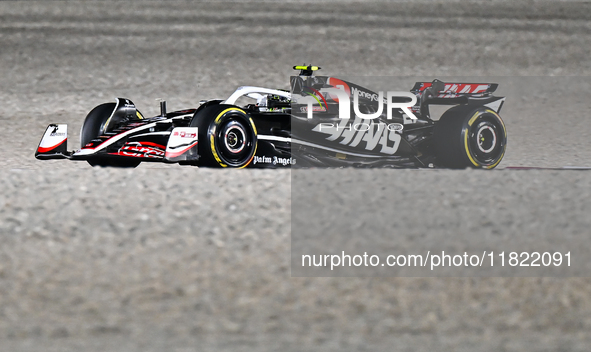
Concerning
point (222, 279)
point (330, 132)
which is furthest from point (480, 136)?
point (222, 279)

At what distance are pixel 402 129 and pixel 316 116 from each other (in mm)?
1094

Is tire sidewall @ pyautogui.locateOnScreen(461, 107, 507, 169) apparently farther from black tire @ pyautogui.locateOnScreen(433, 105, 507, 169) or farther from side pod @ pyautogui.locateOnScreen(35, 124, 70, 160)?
side pod @ pyautogui.locateOnScreen(35, 124, 70, 160)

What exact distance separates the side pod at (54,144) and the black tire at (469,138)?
14.3ft

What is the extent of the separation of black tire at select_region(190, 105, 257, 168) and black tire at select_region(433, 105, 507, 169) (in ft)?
7.22

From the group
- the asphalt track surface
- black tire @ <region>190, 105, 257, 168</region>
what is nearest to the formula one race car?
black tire @ <region>190, 105, 257, 168</region>

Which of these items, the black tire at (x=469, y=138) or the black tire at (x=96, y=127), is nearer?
the black tire at (x=469, y=138)

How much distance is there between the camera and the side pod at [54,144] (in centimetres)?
812

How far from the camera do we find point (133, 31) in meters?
19.5

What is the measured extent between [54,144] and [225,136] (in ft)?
7.33

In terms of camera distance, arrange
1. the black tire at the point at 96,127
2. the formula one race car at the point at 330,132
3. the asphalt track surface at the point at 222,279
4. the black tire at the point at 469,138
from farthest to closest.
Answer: the black tire at the point at 96,127
the black tire at the point at 469,138
the formula one race car at the point at 330,132
the asphalt track surface at the point at 222,279

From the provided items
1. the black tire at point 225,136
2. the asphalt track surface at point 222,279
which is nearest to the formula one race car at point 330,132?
the black tire at point 225,136

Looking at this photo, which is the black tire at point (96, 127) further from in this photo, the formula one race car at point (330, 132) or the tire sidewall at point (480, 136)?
the tire sidewall at point (480, 136)

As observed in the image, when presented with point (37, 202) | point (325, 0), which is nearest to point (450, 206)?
point (37, 202)

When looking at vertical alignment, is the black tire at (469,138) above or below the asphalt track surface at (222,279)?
above
